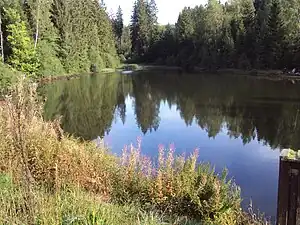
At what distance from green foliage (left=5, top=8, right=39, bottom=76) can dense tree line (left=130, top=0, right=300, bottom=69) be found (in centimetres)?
2725

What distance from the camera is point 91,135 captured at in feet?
59.0

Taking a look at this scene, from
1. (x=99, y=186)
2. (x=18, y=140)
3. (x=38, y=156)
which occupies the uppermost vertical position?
(x=18, y=140)

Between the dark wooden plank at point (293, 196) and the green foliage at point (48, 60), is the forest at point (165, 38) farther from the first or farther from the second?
the dark wooden plank at point (293, 196)

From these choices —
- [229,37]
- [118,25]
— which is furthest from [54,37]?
[118,25]

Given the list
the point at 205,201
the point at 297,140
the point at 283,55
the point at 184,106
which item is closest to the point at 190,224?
the point at 205,201

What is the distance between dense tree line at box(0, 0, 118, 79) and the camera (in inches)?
1551

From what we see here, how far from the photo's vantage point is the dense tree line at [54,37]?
3941 centimetres

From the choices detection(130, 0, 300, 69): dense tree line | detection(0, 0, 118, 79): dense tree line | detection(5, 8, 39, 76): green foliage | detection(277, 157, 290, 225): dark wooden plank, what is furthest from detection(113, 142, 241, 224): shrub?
detection(130, 0, 300, 69): dense tree line

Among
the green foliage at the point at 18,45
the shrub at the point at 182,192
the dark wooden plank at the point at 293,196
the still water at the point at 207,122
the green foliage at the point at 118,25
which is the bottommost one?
the still water at the point at 207,122

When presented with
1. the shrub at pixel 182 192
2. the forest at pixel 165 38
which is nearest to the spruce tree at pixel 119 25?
the forest at pixel 165 38

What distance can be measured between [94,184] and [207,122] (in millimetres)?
14273

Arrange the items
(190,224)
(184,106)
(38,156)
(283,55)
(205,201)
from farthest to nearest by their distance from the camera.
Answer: (283,55) → (184,106) → (38,156) → (205,201) → (190,224)

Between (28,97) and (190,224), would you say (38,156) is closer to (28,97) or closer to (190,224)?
(28,97)

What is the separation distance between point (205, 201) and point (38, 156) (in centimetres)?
277
